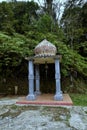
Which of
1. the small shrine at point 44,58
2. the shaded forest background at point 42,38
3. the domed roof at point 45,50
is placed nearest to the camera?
the small shrine at point 44,58

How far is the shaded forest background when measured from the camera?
40.4 ft

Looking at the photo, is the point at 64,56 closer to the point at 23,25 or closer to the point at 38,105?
the point at 38,105

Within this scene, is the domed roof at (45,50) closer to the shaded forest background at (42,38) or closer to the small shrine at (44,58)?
the small shrine at (44,58)

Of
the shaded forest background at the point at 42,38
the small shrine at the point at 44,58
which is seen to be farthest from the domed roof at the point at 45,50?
the shaded forest background at the point at 42,38

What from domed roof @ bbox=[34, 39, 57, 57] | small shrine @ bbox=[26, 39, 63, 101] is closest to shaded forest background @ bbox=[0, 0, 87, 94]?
domed roof @ bbox=[34, 39, 57, 57]

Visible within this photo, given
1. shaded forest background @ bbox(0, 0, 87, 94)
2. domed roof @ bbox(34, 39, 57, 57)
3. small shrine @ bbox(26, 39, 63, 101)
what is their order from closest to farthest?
small shrine @ bbox(26, 39, 63, 101)
domed roof @ bbox(34, 39, 57, 57)
shaded forest background @ bbox(0, 0, 87, 94)

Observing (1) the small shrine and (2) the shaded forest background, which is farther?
(2) the shaded forest background

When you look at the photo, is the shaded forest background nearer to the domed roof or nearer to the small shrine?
the domed roof

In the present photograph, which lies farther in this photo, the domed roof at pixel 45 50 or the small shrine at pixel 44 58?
the domed roof at pixel 45 50

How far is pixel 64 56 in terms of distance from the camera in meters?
12.4

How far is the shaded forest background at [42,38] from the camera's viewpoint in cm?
1230

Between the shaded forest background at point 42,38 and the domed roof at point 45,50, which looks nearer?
the domed roof at point 45,50

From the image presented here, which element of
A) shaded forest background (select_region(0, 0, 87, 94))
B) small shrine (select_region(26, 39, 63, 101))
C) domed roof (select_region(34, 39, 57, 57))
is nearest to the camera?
small shrine (select_region(26, 39, 63, 101))

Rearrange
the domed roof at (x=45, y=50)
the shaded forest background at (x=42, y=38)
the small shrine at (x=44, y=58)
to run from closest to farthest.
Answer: the small shrine at (x=44, y=58) < the domed roof at (x=45, y=50) < the shaded forest background at (x=42, y=38)
